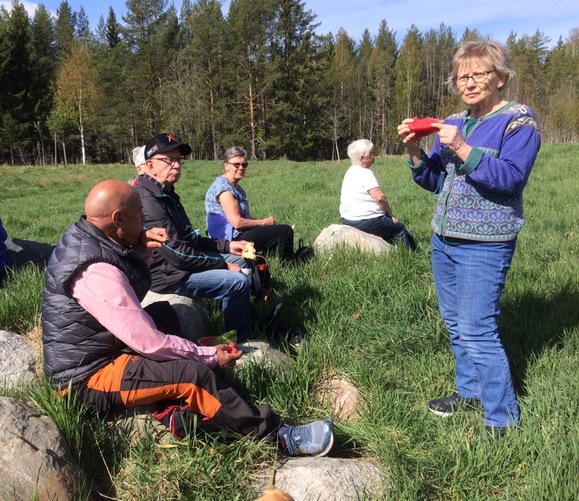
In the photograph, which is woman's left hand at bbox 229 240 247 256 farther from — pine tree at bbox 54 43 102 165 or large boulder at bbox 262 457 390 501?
pine tree at bbox 54 43 102 165

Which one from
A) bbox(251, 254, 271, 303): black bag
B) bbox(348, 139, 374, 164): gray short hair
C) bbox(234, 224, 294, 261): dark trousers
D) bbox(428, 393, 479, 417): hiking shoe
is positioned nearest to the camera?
bbox(428, 393, 479, 417): hiking shoe

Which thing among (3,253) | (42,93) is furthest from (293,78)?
(3,253)

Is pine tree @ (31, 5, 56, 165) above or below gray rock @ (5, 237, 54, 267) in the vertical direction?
above

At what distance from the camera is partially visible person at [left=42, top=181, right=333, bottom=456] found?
7.97 feet

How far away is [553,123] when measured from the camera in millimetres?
51781

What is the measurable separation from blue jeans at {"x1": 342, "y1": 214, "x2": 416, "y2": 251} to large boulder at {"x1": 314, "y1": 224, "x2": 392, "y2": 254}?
156 mm

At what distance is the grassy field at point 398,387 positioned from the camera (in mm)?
2385

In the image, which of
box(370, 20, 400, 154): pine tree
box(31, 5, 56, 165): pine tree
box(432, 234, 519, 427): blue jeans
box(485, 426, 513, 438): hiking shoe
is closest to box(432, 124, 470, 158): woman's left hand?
box(432, 234, 519, 427): blue jeans

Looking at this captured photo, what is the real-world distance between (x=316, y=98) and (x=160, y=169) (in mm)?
44061

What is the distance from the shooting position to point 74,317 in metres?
2.48

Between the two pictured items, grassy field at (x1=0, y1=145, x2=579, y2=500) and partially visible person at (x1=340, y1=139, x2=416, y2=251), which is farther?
partially visible person at (x1=340, y1=139, x2=416, y2=251)

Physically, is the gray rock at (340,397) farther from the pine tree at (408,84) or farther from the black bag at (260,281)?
the pine tree at (408,84)

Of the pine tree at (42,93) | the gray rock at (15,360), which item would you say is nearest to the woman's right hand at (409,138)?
the gray rock at (15,360)

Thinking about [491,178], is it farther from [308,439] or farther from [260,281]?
[260,281]
